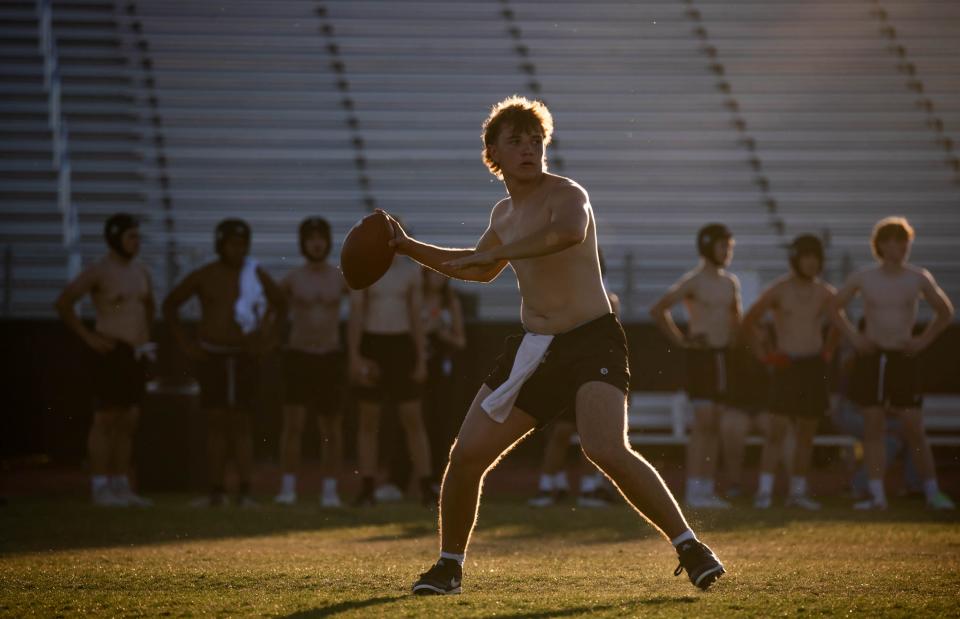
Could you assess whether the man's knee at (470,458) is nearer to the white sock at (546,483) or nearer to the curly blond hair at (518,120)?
the curly blond hair at (518,120)

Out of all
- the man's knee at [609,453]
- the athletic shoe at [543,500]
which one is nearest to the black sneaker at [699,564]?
the man's knee at [609,453]

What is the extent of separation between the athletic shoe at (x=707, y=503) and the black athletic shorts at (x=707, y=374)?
2.21 feet

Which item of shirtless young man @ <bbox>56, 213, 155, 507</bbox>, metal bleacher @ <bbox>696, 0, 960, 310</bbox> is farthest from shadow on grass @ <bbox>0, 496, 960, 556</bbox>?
metal bleacher @ <bbox>696, 0, 960, 310</bbox>

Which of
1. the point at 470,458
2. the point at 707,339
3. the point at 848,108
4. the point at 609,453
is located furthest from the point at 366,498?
the point at 848,108

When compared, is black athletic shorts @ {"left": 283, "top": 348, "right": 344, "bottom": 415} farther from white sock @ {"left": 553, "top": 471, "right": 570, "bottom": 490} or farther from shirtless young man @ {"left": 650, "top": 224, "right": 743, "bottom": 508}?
shirtless young man @ {"left": 650, "top": 224, "right": 743, "bottom": 508}

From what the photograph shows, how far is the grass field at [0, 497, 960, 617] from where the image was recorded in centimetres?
487

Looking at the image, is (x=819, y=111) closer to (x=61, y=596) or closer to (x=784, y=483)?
(x=784, y=483)

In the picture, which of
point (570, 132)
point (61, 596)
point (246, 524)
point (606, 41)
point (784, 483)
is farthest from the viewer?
point (606, 41)

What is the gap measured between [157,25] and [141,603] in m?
15.9

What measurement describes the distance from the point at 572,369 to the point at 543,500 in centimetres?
530

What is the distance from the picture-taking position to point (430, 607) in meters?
4.73

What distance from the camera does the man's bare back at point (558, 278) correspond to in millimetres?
5102

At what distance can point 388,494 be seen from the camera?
1053 centimetres

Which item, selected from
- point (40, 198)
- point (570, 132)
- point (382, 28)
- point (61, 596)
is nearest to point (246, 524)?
point (61, 596)
